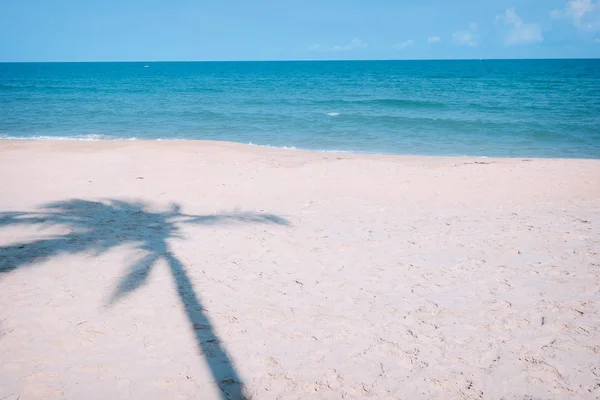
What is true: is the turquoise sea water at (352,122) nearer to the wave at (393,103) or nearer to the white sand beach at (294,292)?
the wave at (393,103)

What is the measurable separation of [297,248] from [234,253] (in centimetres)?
89

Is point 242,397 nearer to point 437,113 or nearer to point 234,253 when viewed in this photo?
point 234,253

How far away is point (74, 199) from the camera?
25.6 feet

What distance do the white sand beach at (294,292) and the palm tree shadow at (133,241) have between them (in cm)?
3

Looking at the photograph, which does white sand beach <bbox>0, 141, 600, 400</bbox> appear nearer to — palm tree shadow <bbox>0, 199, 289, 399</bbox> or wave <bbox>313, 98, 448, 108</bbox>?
palm tree shadow <bbox>0, 199, 289, 399</bbox>

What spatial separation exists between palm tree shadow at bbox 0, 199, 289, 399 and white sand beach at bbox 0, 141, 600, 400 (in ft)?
0.08

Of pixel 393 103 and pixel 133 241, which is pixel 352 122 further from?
pixel 133 241

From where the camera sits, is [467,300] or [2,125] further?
[2,125]

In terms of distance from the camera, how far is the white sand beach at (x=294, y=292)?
3.17 meters

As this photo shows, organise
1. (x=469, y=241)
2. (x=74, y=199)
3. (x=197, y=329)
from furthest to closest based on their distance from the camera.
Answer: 1. (x=74, y=199)
2. (x=469, y=241)
3. (x=197, y=329)

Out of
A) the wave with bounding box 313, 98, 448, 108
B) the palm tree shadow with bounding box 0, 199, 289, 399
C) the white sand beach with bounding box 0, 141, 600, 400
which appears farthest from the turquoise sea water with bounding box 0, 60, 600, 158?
the palm tree shadow with bounding box 0, 199, 289, 399

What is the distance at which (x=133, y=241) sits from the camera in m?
5.84

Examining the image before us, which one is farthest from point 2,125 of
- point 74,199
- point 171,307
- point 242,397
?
point 242,397

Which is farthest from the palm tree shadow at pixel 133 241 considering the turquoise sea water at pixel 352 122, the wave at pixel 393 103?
the wave at pixel 393 103
